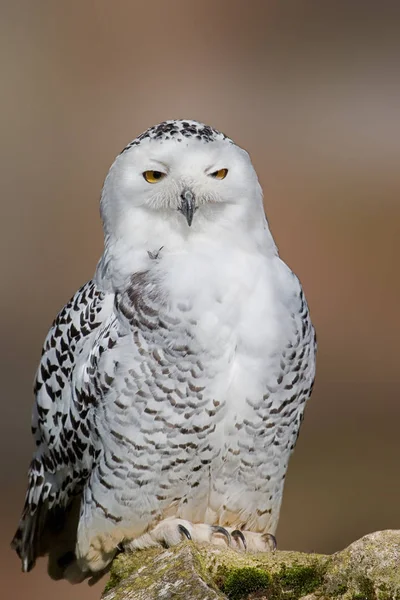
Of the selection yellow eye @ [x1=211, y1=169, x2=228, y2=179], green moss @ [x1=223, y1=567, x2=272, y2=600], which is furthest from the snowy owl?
green moss @ [x1=223, y1=567, x2=272, y2=600]

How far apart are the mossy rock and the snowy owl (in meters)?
0.23

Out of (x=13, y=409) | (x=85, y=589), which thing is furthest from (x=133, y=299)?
(x=13, y=409)

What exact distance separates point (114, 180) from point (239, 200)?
0.93 feet

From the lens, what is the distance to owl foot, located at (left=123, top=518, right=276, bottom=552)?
2.64 metres

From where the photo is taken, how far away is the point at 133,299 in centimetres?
257

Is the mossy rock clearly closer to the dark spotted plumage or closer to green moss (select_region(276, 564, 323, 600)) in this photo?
green moss (select_region(276, 564, 323, 600))

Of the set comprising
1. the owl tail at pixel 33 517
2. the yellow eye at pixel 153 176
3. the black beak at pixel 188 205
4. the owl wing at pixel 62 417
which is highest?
the yellow eye at pixel 153 176

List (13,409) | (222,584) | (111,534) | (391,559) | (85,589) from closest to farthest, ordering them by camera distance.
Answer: (391,559), (222,584), (111,534), (85,589), (13,409)

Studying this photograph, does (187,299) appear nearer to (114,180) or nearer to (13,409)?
(114,180)

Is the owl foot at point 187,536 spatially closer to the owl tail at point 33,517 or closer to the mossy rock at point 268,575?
the mossy rock at point 268,575

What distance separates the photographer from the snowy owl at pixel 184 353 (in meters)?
2.53

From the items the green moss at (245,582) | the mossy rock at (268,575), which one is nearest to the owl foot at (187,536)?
the mossy rock at (268,575)

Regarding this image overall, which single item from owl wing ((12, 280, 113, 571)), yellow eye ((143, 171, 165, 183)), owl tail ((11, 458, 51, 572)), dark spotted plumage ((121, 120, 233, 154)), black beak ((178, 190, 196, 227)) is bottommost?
owl tail ((11, 458, 51, 572))

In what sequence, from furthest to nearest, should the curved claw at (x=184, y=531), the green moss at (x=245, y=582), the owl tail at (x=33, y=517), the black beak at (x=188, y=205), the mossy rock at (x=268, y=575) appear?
1. the owl tail at (x=33, y=517)
2. the curved claw at (x=184, y=531)
3. the black beak at (x=188, y=205)
4. the green moss at (x=245, y=582)
5. the mossy rock at (x=268, y=575)
